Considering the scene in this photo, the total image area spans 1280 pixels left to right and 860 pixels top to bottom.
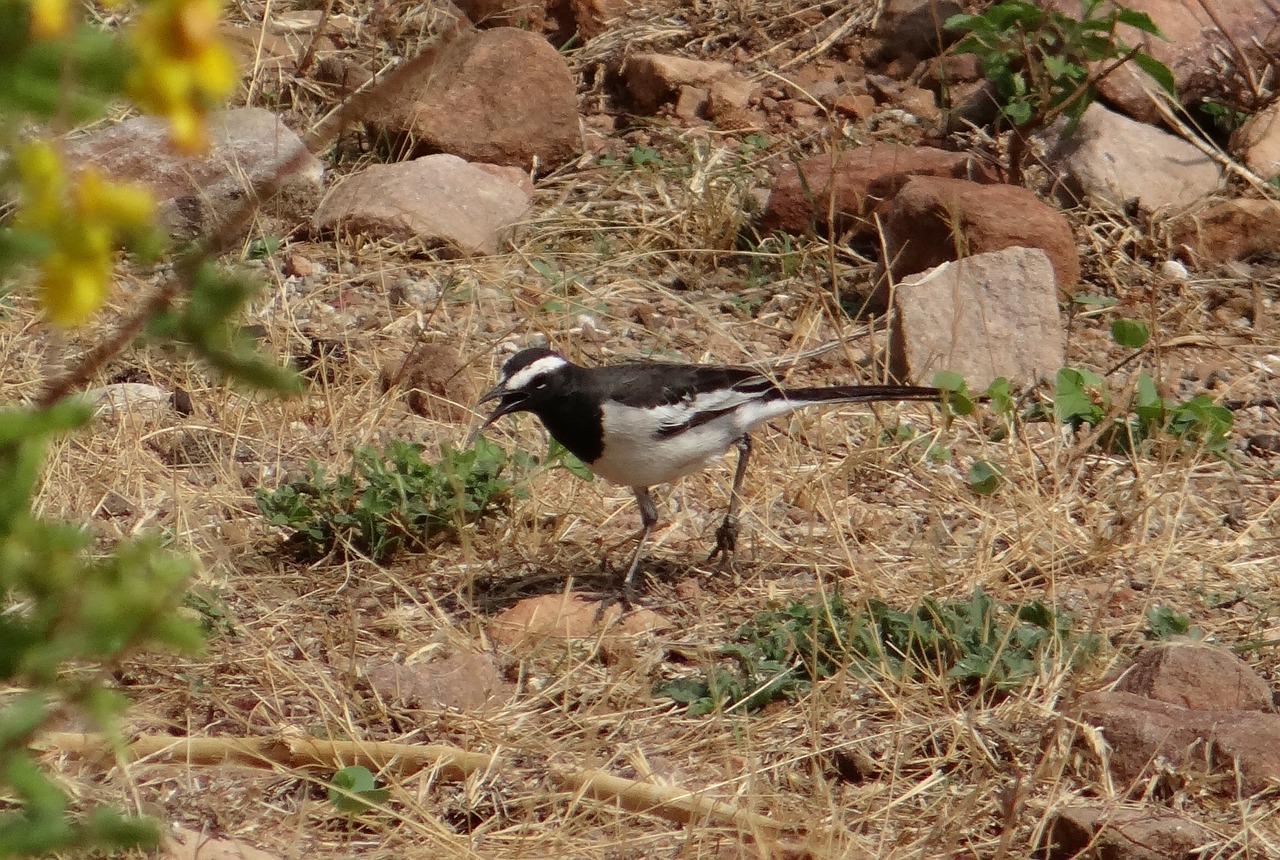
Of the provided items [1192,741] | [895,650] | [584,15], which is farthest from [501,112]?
[1192,741]

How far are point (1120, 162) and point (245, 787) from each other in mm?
5782

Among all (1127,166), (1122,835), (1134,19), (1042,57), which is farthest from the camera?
(1127,166)

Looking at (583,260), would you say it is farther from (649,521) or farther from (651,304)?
(649,521)

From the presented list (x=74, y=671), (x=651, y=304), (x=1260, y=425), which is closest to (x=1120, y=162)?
(x=1260, y=425)

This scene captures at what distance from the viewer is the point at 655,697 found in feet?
15.3

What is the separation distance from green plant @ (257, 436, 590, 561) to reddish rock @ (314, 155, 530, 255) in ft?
7.66

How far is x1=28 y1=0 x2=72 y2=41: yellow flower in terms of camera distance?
1.26 metres

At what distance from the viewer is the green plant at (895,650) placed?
4461 millimetres

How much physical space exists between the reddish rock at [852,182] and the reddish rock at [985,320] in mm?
1073

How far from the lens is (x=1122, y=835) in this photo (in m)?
3.66

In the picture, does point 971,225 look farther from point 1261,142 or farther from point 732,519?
point 732,519

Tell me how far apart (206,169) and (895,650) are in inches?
188

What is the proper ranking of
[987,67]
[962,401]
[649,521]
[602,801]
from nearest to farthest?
1. [602,801]
2. [649,521]
3. [962,401]
4. [987,67]

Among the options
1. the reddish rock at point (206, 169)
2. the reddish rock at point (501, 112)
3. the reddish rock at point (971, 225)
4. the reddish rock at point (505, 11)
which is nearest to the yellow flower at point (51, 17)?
the reddish rock at point (971, 225)
